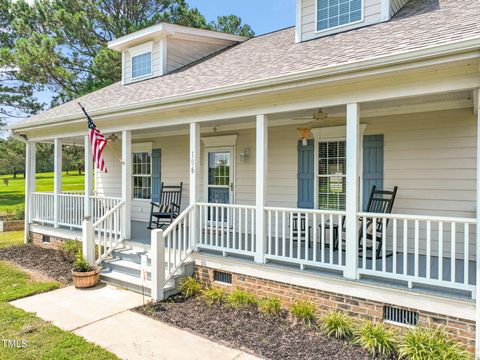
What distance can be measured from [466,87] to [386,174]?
7.97ft

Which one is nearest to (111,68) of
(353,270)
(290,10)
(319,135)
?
(290,10)

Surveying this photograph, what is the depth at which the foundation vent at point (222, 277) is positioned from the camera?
5242 mm

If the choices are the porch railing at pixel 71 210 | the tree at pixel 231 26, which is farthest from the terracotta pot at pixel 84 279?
the tree at pixel 231 26

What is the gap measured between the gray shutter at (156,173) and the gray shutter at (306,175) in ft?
13.7

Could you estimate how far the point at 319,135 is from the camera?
20.9ft

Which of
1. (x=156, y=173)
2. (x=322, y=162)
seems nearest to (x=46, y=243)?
(x=156, y=173)

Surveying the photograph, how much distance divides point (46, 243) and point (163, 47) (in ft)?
18.7

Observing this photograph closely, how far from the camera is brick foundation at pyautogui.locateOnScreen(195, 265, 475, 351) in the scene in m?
3.42

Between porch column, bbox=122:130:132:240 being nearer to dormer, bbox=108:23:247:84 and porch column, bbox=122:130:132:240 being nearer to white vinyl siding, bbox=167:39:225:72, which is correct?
dormer, bbox=108:23:247:84

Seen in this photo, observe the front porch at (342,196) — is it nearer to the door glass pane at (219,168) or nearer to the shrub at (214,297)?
the door glass pane at (219,168)

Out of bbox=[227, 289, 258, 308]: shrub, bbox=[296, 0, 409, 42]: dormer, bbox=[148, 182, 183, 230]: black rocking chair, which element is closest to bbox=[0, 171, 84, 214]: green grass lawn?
bbox=[148, 182, 183, 230]: black rocking chair

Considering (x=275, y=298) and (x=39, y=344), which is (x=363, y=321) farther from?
(x=39, y=344)

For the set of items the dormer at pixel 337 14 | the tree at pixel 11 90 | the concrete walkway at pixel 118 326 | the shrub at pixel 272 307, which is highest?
the tree at pixel 11 90

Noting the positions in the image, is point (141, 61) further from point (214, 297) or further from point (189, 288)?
point (214, 297)
